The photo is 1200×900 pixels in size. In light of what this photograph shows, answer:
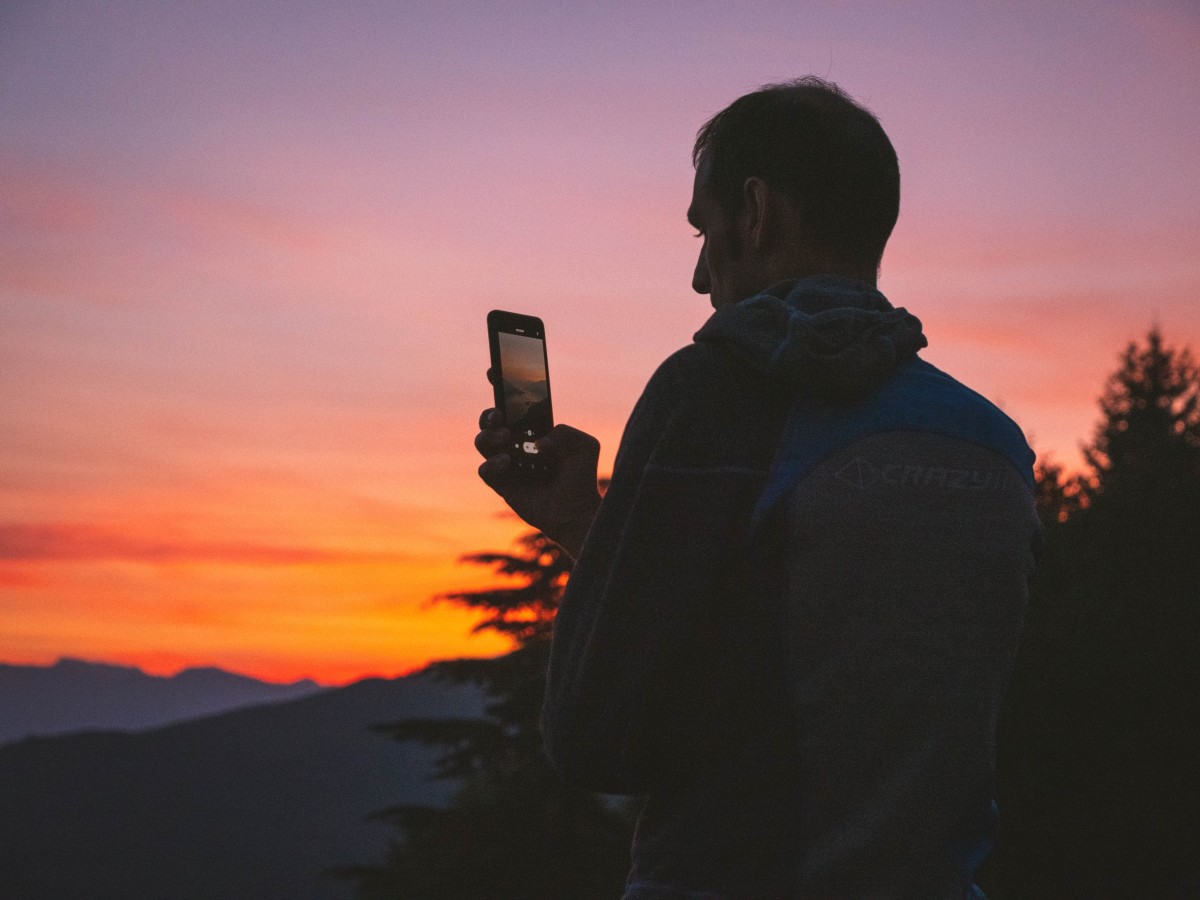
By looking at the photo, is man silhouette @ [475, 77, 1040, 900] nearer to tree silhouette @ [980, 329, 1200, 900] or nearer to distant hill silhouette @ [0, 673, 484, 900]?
tree silhouette @ [980, 329, 1200, 900]

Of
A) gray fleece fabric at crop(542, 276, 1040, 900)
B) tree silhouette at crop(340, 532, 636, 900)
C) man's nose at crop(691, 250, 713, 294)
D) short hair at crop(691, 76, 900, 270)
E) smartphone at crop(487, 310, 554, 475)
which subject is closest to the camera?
gray fleece fabric at crop(542, 276, 1040, 900)

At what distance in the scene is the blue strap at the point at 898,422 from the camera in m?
1.56

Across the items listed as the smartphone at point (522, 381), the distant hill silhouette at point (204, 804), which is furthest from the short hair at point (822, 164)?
the distant hill silhouette at point (204, 804)

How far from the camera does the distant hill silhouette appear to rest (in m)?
98.6

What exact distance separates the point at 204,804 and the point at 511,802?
9120 cm

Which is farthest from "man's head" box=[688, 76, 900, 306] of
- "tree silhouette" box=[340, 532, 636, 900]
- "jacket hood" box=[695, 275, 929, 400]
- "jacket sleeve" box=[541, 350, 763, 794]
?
"tree silhouette" box=[340, 532, 636, 900]

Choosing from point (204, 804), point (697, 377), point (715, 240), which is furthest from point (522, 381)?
point (204, 804)

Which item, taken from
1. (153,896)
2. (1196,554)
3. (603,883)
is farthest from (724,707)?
(153,896)

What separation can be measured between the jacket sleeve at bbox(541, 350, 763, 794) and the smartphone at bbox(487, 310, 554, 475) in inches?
26.9

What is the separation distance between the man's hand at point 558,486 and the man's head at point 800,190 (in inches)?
18.5

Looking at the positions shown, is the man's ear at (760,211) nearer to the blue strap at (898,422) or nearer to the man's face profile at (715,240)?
the man's face profile at (715,240)

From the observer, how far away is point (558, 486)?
2.20 metres

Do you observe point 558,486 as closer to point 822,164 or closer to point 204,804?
point 822,164

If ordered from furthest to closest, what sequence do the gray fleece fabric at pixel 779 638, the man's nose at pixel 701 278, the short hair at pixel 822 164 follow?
1. the man's nose at pixel 701 278
2. the short hair at pixel 822 164
3. the gray fleece fabric at pixel 779 638
